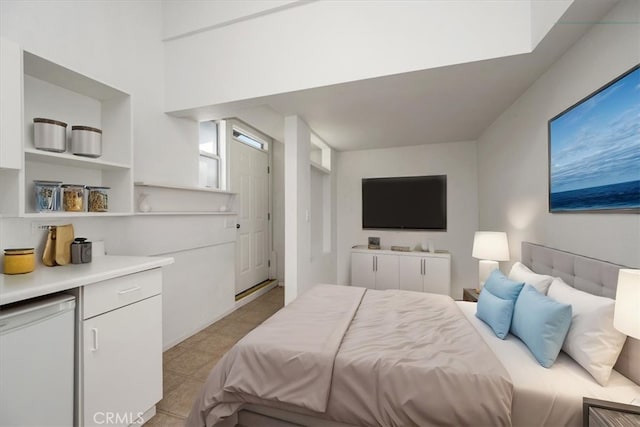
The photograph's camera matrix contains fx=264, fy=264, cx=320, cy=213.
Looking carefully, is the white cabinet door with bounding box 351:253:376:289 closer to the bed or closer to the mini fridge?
the bed

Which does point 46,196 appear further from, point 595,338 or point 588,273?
point 588,273

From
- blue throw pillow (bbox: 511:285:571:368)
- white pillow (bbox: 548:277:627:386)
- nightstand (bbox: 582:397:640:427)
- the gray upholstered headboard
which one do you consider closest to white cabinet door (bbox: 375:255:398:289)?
the gray upholstered headboard

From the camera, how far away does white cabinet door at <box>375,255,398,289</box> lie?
398 cm

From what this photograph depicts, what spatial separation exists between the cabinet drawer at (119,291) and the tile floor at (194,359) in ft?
2.59

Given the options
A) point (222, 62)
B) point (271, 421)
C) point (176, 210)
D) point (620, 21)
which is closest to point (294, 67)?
point (222, 62)

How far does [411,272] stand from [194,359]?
2.93m

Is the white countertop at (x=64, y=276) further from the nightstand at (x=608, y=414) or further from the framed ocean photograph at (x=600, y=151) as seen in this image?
the framed ocean photograph at (x=600, y=151)

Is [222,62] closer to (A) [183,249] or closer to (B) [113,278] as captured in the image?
(A) [183,249]

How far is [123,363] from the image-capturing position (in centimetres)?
146

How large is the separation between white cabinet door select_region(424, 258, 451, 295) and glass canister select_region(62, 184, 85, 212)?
150 inches

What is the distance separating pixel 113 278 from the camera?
1.42m

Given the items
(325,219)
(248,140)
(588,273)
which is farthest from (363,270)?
(588,273)

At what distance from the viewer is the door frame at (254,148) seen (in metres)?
3.55

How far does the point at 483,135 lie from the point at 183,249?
391cm
